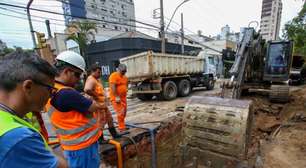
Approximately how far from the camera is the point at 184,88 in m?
9.55

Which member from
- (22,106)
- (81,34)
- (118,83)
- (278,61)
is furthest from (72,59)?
(81,34)

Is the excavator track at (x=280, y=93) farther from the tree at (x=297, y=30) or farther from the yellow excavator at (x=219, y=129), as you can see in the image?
the tree at (x=297, y=30)

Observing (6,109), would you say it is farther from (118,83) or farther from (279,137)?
(279,137)

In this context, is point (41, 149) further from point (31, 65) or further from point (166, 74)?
point (166, 74)

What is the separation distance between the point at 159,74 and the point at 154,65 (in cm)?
52

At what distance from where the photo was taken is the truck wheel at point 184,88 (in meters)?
9.30

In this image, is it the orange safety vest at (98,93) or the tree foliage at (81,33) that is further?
the tree foliage at (81,33)

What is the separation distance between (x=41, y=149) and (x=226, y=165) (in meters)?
2.38

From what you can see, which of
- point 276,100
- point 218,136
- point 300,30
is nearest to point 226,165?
point 218,136

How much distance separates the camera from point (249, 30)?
4676 mm

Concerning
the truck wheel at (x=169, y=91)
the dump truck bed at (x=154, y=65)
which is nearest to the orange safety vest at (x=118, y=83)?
the dump truck bed at (x=154, y=65)

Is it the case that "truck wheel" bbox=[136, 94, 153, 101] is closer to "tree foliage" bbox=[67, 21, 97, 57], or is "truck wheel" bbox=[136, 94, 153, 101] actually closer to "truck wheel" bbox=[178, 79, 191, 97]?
"truck wheel" bbox=[178, 79, 191, 97]

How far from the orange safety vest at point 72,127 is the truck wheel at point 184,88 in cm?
756

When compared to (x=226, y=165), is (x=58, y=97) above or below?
above
